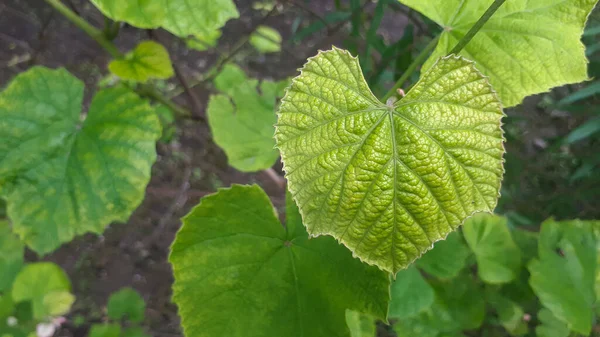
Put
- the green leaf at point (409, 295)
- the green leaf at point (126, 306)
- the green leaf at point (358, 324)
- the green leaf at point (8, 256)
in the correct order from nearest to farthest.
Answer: the green leaf at point (358, 324) < the green leaf at point (409, 295) < the green leaf at point (8, 256) < the green leaf at point (126, 306)

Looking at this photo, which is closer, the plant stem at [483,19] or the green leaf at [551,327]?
the plant stem at [483,19]

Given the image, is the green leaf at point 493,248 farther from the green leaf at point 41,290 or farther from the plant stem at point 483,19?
the green leaf at point 41,290

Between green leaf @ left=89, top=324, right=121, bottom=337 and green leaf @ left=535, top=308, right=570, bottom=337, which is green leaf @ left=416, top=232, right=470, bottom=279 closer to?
green leaf @ left=535, top=308, right=570, bottom=337

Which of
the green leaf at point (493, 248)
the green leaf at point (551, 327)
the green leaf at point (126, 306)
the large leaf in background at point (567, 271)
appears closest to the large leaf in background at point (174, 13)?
the green leaf at point (493, 248)

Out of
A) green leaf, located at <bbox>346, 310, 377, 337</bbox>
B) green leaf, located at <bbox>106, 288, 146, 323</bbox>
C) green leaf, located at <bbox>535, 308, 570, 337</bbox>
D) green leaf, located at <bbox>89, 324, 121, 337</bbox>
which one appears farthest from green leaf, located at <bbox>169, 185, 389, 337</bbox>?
green leaf, located at <bbox>106, 288, 146, 323</bbox>

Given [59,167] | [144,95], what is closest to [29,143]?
[59,167]

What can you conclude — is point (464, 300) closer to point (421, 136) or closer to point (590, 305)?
point (590, 305)

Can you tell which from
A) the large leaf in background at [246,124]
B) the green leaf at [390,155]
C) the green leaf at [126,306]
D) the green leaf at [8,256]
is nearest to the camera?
the green leaf at [390,155]
